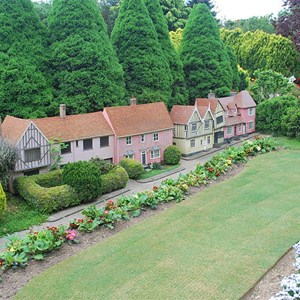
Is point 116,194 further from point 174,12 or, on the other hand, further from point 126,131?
point 174,12

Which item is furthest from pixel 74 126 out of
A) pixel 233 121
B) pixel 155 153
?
pixel 233 121

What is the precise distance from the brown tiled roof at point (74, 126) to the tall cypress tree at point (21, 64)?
273cm

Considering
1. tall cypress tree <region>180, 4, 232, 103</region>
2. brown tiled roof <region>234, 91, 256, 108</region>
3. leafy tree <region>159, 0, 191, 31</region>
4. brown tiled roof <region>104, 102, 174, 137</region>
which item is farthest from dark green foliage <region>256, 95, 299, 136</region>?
leafy tree <region>159, 0, 191, 31</region>

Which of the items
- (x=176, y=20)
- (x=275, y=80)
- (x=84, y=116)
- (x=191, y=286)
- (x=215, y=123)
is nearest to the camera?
(x=191, y=286)

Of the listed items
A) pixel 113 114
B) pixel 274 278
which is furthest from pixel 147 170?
pixel 274 278

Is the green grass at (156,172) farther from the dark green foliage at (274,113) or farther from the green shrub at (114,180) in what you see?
the dark green foliage at (274,113)

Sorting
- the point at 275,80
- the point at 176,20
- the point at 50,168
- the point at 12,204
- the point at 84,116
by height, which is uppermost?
the point at 176,20

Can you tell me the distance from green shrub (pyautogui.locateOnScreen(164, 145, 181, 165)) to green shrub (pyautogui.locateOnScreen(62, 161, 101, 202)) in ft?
34.8

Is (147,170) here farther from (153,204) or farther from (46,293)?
(46,293)

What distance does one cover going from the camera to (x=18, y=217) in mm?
21906

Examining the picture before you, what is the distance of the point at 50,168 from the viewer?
86.6 feet

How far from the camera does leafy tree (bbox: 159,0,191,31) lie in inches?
2410

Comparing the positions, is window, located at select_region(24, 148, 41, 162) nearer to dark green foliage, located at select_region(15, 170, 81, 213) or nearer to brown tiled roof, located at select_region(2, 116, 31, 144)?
brown tiled roof, located at select_region(2, 116, 31, 144)

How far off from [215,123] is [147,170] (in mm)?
10624
